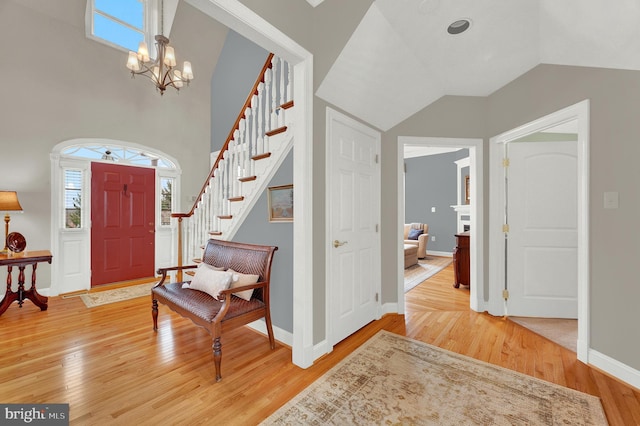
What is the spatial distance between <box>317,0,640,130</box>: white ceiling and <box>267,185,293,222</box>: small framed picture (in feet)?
2.85

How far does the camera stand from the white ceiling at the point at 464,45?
6.41 ft

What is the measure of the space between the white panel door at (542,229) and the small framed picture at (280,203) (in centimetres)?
250

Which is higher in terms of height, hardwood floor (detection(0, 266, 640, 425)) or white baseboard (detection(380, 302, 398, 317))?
white baseboard (detection(380, 302, 398, 317))

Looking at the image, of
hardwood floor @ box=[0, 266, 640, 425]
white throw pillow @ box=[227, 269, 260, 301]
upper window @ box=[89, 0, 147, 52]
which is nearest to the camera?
hardwood floor @ box=[0, 266, 640, 425]

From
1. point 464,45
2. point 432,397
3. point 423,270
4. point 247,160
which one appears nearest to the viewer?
point 432,397

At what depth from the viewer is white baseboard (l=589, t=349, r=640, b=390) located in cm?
192

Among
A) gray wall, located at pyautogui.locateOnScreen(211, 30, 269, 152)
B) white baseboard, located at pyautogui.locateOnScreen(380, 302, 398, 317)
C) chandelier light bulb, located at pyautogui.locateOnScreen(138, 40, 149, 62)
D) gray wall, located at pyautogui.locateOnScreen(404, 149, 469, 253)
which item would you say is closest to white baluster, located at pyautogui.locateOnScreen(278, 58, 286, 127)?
chandelier light bulb, located at pyautogui.locateOnScreen(138, 40, 149, 62)

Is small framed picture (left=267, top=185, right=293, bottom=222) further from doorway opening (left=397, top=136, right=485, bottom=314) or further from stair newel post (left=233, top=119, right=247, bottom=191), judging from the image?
doorway opening (left=397, top=136, right=485, bottom=314)

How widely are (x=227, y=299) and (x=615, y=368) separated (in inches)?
114

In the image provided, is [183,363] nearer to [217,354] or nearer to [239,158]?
[217,354]

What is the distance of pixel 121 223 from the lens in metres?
4.68

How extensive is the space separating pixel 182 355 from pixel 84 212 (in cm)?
341

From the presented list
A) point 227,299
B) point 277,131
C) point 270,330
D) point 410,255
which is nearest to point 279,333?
point 270,330

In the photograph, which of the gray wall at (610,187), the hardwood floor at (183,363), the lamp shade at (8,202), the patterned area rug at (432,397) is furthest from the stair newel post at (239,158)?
the gray wall at (610,187)
